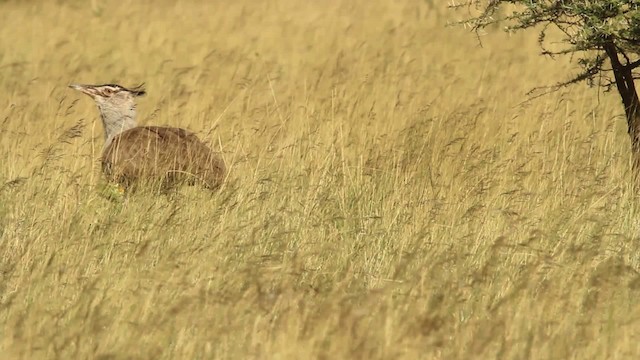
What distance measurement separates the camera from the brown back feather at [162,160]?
212 inches

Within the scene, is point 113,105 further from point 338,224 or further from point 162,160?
point 338,224

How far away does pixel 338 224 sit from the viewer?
4883 millimetres

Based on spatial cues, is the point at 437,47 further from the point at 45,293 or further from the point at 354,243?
the point at 45,293

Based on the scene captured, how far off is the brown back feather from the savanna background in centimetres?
11

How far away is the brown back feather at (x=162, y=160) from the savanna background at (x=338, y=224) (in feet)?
0.38

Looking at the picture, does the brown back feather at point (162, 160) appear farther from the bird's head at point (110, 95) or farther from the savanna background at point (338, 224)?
the bird's head at point (110, 95)

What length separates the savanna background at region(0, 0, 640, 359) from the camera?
3414 millimetres

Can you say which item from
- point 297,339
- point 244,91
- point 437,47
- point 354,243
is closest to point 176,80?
point 244,91

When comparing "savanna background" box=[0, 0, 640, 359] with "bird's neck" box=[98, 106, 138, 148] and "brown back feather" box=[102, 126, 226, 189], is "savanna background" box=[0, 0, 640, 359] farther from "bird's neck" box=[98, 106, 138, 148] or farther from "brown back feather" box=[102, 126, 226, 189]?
"bird's neck" box=[98, 106, 138, 148]

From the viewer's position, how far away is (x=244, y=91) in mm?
8047

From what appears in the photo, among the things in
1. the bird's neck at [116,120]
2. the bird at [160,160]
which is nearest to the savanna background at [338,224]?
the bird at [160,160]

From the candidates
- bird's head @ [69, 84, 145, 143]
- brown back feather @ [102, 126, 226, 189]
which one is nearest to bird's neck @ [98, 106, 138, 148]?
bird's head @ [69, 84, 145, 143]

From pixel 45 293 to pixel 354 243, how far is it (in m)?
1.33

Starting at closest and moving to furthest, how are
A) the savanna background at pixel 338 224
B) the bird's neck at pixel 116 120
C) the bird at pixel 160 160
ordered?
the savanna background at pixel 338 224
the bird at pixel 160 160
the bird's neck at pixel 116 120
